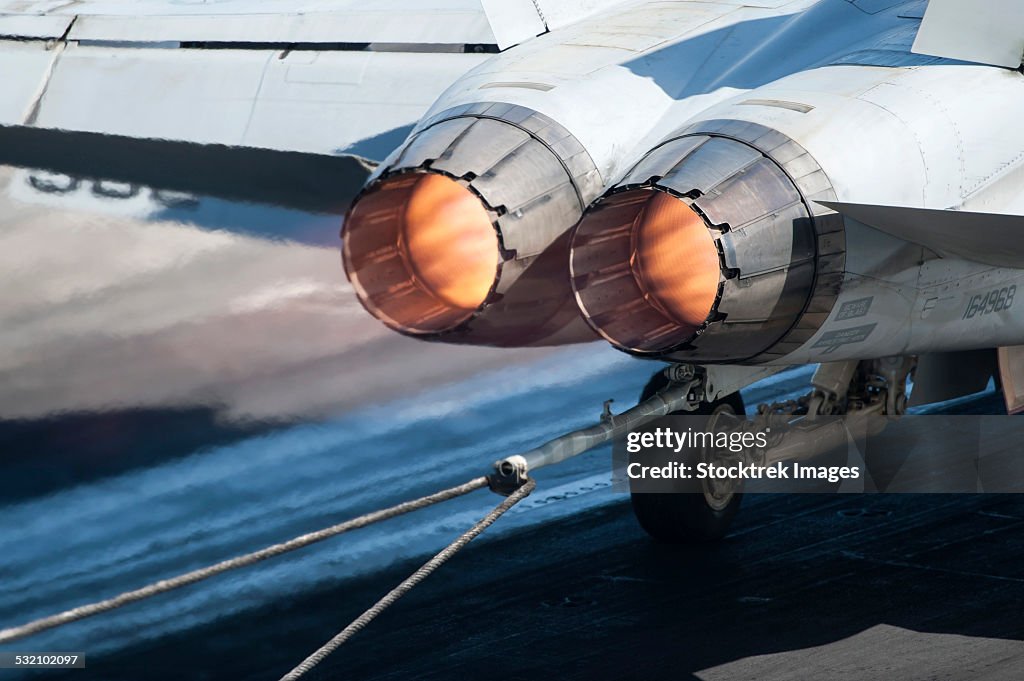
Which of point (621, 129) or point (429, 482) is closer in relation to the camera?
point (621, 129)

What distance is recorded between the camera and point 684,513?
29.8 feet

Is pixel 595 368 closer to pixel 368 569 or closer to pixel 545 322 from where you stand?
pixel 368 569

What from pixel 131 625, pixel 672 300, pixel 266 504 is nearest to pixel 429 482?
pixel 266 504

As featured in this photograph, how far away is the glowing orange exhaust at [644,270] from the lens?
17.9 ft

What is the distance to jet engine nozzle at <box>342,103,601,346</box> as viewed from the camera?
5.72 meters

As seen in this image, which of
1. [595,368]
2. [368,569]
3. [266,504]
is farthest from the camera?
[595,368]

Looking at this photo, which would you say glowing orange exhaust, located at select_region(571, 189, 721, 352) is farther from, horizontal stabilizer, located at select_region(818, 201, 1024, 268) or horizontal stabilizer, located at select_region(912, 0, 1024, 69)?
horizontal stabilizer, located at select_region(912, 0, 1024, 69)

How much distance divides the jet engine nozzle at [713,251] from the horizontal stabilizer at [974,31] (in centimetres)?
98

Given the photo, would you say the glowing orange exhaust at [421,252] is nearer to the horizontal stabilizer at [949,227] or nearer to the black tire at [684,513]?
the horizontal stabilizer at [949,227]

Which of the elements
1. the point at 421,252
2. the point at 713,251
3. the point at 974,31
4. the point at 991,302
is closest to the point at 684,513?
the point at 991,302

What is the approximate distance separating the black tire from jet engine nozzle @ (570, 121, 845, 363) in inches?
133

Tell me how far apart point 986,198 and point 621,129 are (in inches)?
62.1

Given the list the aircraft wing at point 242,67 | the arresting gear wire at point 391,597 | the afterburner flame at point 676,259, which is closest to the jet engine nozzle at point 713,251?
the afterburner flame at point 676,259

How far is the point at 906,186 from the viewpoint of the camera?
5.47 metres
